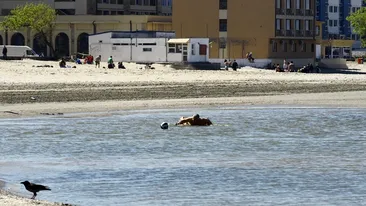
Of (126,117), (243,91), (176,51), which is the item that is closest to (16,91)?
(126,117)

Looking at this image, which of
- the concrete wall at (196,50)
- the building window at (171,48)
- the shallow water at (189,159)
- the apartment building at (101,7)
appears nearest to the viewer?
the shallow water at (189,159)

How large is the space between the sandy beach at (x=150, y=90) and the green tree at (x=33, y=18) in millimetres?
27686

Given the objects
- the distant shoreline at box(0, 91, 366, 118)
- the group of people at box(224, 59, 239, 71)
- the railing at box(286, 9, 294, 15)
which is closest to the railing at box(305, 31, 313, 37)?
A: the railing at box(286, 9, 294, 15)

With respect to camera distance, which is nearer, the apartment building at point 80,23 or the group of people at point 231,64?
the group of people at point 231,64

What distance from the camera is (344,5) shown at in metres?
184

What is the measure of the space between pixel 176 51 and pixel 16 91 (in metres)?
43.9

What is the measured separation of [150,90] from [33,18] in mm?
50784

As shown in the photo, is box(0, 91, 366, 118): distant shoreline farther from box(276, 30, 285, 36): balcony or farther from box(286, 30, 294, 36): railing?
box(286, 30, 294, 36): railing

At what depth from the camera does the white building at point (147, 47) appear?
99438 millimetres

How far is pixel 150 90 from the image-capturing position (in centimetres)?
6334

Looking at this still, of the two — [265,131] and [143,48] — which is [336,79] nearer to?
[143,48]

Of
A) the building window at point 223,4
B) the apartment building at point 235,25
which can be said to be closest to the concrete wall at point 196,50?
the apartment building at point 235,25

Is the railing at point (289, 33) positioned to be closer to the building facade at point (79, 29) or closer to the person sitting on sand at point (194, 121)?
the building facade at point (79, 29)

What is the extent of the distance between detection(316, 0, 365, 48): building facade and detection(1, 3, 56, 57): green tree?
239ft
